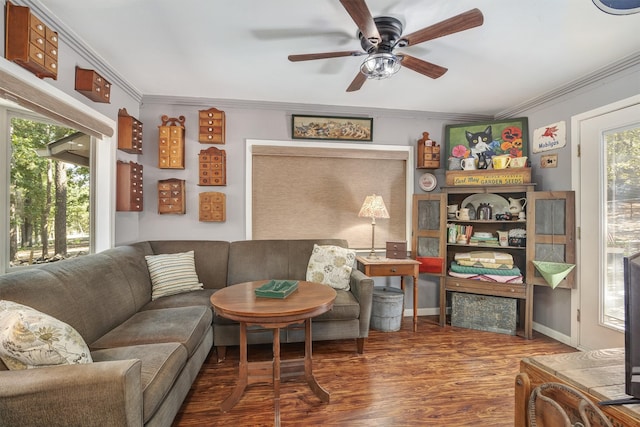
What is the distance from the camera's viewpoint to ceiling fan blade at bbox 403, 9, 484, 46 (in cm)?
145

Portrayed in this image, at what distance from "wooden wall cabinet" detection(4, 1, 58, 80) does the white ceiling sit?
0.24m

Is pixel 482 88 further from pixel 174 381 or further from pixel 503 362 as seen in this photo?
pixel 174 381

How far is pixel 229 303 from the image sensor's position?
1.75 meters

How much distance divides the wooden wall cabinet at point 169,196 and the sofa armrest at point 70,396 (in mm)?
2096

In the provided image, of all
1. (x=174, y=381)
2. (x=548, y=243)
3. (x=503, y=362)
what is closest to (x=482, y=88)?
(x=548, y=243)

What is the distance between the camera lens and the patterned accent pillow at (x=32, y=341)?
1103 mm

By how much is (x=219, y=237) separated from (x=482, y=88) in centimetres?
321

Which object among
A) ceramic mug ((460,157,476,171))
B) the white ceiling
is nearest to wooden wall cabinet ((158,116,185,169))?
the white ceiling

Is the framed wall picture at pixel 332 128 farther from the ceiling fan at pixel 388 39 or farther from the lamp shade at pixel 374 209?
the ceiling fan at pixel 388 39

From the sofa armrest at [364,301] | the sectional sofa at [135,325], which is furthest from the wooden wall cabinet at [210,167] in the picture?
the sofa armrest at [364,301]

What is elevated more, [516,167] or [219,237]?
[516,167]

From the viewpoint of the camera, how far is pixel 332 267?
2762 mm

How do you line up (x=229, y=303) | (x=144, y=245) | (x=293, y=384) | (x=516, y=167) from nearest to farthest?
(x=229, y=303) → (x=293, y=384) → (x=144, y=245) → (x=516, y=167)

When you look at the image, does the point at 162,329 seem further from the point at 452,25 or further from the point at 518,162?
the point at 518,162
